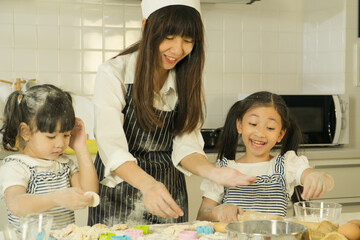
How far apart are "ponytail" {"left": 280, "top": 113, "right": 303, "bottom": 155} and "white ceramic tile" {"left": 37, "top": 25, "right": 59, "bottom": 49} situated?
168 cm

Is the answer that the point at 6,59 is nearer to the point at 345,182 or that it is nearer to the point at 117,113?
the point at 117,113

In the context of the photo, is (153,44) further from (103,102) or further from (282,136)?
(282,136)

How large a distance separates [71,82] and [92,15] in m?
0.44

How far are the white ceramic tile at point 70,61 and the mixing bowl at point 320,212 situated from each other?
2.20 m

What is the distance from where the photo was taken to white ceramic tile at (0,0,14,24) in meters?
2.83

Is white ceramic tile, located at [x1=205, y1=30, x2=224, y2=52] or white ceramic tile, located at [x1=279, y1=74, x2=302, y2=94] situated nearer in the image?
white ceramic tile, located at [x1=205, y1=30, x2=224, y2=52]

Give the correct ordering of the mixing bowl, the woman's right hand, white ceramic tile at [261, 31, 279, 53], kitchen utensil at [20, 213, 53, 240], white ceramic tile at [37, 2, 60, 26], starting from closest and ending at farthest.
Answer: kitchen utensil at [20, 213, 53, 240]
the mixing bowl
the woman's right hand
white ceramic tile at [37, 2, 60, 26]
white ceramic tile at [261, 31, 279, 53]

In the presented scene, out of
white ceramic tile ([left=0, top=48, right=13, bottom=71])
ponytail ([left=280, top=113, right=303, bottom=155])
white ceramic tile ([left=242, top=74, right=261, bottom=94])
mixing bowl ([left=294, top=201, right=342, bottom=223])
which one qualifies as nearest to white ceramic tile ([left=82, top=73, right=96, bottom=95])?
white ceramic tile ([left=0, top=48, right=13, bottom=71])

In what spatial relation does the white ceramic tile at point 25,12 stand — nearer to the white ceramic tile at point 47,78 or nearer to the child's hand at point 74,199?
the white ceramic tile at point 47,78

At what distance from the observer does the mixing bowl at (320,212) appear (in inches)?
38.5

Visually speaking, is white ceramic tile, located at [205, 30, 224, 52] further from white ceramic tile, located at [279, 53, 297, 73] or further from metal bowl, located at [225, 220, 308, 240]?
metal bowl, located at [225, 220, 308, 240]

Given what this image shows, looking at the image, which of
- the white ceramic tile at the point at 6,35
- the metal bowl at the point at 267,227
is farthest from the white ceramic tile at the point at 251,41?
the metal bowl at the point at 267,227

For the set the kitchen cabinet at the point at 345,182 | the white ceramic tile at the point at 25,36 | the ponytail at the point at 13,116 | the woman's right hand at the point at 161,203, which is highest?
the white ceramic tile at the point at 25,36

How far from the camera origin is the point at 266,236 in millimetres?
759
